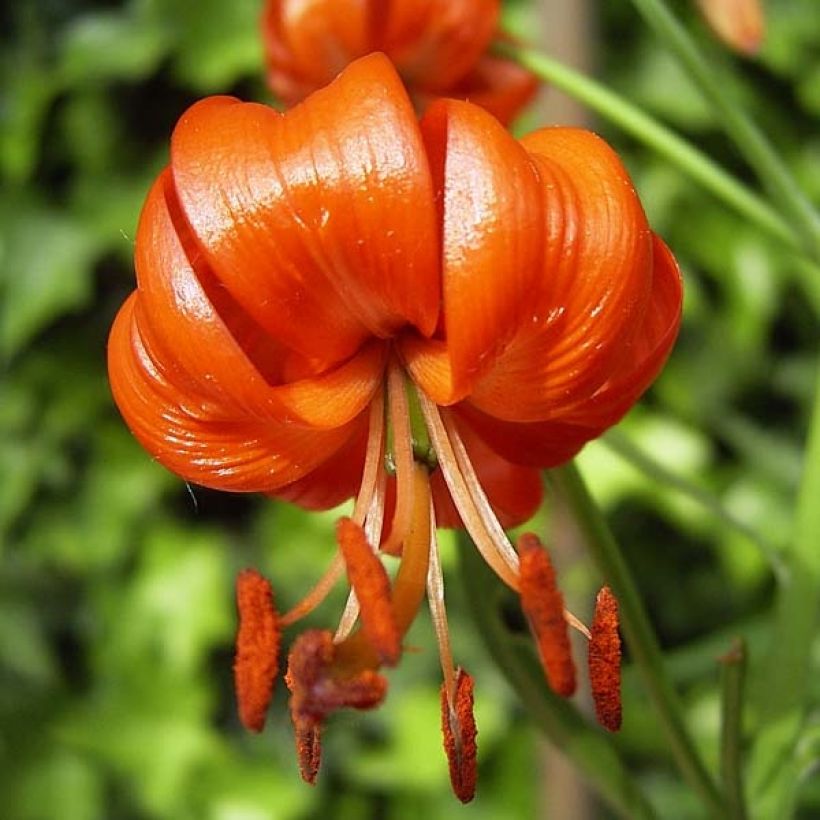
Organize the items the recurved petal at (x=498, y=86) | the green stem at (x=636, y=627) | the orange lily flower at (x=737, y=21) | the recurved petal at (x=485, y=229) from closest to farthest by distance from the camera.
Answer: the recurved petal at (x=485, y=229) → the green stem at (x=636, y=627) → the orange lily flower at (x=737, y=21) → the recurved petal at (x=498, y=86)

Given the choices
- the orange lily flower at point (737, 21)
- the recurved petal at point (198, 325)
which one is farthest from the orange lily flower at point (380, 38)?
the recurved petal at point (198, 325)

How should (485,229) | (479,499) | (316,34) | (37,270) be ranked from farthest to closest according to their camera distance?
(37,270) → (316,34) → (479,499) → (485,229)

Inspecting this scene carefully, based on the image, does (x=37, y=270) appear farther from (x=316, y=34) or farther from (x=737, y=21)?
(x=737, y=21)

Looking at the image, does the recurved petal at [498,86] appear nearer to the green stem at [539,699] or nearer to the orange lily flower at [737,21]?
the orange lily flower at [737,21]

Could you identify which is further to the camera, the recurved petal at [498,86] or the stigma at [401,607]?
the recurved petal at [498,86]

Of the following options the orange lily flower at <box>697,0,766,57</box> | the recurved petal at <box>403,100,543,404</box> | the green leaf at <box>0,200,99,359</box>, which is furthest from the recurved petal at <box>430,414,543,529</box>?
the green leaf at <box>0,200,99,359</box>

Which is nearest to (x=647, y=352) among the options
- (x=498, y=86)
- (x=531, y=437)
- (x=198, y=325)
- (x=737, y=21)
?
(x=531, y=437)

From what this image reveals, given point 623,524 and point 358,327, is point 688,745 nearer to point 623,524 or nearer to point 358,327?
point 358,327
